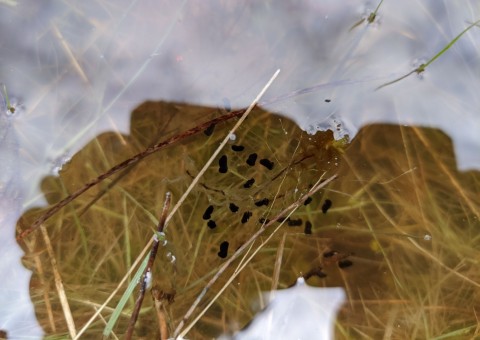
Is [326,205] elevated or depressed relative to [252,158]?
depressed

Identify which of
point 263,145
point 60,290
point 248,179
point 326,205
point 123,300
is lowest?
point 123,300

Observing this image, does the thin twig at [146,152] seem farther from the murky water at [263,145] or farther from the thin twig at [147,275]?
the thin twig at [147,275]

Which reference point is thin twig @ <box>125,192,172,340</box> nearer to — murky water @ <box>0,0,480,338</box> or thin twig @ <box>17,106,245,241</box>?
murky water @ <box>0,0,480,338</box>

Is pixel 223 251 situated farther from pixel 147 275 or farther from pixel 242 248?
pixel 147 275

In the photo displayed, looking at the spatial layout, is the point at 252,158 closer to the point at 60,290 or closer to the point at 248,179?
the point at 248,179

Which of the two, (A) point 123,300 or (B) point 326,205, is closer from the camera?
(A) point 123,300

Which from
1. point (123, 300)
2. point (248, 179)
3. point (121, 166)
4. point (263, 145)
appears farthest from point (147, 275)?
point (263, 145)

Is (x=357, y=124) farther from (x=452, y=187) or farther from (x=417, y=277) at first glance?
(x=417, y=277)

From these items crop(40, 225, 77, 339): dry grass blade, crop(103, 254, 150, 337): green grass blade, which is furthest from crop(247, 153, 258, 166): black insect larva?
crop(40, 225, 77, 339): dry grass blade
